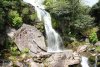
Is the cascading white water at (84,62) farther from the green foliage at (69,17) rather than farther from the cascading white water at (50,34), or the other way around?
the green foliage at (69,17)

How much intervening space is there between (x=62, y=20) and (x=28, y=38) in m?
7.46

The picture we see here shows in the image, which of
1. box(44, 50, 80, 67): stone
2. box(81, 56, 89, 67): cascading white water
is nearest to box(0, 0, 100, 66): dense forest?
box(44, 50, 80, 67): stone

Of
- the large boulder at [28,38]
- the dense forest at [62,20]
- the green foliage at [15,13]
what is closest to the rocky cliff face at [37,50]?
the large boulder at [28,38]

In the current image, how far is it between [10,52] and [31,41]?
314 centimetres

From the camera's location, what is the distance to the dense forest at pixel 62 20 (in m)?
31.2

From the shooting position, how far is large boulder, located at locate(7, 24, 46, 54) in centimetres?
3148

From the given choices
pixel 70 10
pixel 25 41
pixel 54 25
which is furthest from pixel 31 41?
pixel 70 10

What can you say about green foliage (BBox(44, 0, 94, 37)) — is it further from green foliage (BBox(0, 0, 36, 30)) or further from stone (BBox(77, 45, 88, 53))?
green foliage (BBox(0, 0, 36, 30))


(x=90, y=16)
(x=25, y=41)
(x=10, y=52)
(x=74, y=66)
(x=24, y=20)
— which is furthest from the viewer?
(x=90, y=16)

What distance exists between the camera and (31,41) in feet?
106

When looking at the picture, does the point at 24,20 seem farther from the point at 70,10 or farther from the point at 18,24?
the point at 70,10

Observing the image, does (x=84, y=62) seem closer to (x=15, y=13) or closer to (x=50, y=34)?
(x=50, y=34)

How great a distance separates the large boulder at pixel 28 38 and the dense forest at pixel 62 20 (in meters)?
0.60

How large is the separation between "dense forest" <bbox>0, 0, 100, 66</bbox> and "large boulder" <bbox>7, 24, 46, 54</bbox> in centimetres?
60
